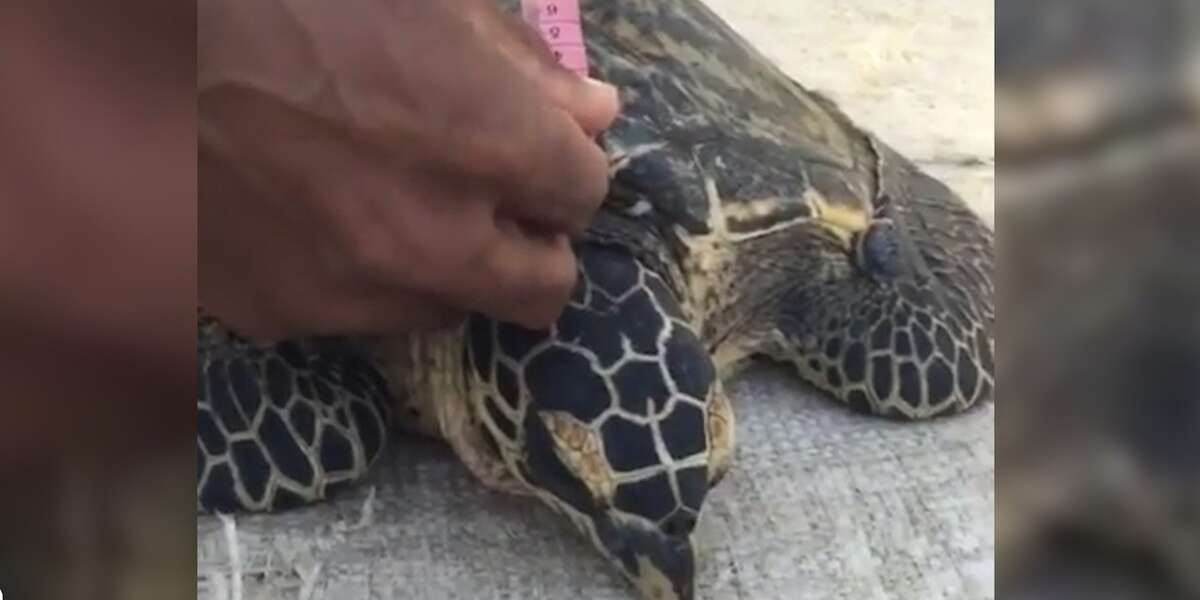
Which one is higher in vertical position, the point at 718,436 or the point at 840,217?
the point at 840,217

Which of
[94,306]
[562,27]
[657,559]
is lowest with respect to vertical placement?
[657,559]

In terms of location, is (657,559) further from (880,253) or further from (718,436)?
(880,253)

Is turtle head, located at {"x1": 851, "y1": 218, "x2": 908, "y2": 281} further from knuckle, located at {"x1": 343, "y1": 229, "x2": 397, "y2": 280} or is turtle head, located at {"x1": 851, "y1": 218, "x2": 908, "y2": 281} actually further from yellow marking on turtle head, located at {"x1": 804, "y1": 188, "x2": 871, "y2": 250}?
knuckle, located at {"x1": 343, "y1": 229, "x2": 397, "y2": 280}

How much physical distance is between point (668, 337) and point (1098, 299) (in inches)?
8.1

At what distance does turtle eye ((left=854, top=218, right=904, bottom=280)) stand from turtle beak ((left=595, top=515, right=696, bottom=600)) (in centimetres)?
19

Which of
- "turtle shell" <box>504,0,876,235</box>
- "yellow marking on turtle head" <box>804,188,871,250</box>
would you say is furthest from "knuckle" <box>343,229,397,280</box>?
"yellow marking on turtle head" <box>804,188,871,250</box>

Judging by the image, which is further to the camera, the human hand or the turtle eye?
the turtle eye

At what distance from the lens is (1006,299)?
0.70 meters

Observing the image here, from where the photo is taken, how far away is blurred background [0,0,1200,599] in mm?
663

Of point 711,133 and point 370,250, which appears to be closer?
point 370,250

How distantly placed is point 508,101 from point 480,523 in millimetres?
194

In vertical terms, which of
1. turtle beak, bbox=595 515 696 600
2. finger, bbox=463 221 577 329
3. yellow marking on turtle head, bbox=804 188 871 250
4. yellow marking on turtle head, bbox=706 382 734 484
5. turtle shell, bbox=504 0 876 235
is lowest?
turtle beak, bbox=595 515 696 600

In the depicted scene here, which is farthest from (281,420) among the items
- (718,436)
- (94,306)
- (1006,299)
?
(1006,299)

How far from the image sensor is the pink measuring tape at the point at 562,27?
655mm
